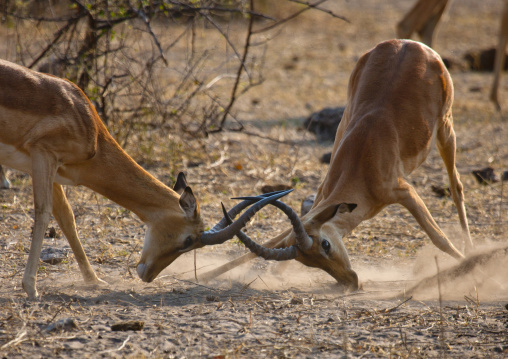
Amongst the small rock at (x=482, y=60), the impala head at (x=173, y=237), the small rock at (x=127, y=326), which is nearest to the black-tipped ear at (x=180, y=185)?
the impala head at (x=173, y=237)

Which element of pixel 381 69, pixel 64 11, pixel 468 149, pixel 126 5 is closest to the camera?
pixel 381 69

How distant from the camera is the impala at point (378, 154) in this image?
481cm

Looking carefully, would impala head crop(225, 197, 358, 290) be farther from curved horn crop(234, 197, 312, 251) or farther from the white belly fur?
the white belly fur

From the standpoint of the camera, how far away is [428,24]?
37.9ft

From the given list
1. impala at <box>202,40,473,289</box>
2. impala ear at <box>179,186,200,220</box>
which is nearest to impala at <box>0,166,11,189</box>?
impala at <box>202,40,473,289</box>

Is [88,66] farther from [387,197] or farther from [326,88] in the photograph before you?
[326,88]

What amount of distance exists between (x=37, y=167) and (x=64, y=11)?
5.01 metres

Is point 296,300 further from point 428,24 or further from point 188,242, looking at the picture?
point 428,24

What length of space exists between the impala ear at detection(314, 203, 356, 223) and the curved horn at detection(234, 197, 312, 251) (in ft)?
0.77

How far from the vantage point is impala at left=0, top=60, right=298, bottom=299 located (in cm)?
441

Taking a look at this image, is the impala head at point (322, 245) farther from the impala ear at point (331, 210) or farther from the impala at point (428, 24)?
the impala at point (428, 24)

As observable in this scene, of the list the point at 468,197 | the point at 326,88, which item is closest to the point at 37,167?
the point at 468,197

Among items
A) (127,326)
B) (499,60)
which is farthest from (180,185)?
(499,60)

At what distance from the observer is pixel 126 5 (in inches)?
281
